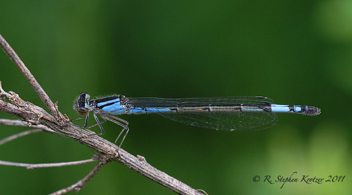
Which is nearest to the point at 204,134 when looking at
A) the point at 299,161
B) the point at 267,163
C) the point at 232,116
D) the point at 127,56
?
the point at 232,116

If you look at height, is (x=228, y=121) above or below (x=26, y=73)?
below

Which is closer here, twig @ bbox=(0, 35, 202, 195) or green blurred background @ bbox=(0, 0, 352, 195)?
twig @ bbox=(0, 35, 202, 195)

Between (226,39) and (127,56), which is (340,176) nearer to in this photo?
(226,39)

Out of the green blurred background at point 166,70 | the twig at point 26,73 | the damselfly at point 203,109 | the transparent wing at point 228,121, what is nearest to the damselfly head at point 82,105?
the damselfly at point 203,109

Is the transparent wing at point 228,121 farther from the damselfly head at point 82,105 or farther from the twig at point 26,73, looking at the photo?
the twig at point 26,73

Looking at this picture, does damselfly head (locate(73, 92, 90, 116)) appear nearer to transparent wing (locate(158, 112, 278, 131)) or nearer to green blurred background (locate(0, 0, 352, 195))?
green blurred background (locate(0, 0, 352, 195))

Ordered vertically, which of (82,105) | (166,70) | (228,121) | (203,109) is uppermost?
(166,70)

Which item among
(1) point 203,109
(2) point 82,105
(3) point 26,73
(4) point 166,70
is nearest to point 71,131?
(3) point 26,73

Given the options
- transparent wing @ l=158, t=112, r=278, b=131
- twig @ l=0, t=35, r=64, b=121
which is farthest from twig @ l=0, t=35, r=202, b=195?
transparent wing @ l=158, t=112, r=278, b=131

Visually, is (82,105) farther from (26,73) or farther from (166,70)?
(26,73)
